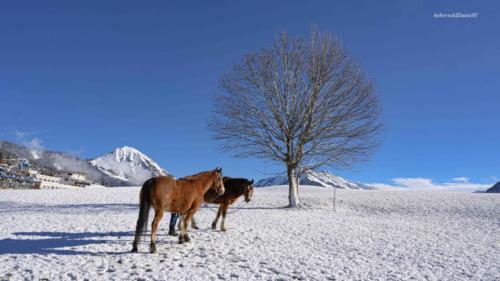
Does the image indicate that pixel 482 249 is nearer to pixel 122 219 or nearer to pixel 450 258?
pixel 450 258

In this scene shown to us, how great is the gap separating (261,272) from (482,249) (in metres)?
8.09

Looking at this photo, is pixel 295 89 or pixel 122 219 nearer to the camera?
pixel 122 219

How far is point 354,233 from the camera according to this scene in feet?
39.0

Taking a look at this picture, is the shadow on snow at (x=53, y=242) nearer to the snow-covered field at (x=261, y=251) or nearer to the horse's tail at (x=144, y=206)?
the snow-covered field at (x=261, y=251)

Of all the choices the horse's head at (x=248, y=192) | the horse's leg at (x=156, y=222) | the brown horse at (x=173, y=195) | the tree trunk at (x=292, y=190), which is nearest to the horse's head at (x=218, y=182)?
the brown horse at (x=173, y=195)

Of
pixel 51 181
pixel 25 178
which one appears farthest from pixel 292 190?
pixel 51 181

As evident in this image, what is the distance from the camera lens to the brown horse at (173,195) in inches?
296

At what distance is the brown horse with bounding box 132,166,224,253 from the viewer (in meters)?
7.53

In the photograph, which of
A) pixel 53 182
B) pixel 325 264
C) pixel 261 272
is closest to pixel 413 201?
pixel 325 264

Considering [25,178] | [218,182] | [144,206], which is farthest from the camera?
[25,178]

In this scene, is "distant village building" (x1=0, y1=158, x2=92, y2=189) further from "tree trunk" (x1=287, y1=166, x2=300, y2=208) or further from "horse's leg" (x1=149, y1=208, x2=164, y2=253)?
"horse's leg" (x1=149, y1=208, x2=164, y2=253)

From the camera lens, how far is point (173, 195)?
7.91 meters

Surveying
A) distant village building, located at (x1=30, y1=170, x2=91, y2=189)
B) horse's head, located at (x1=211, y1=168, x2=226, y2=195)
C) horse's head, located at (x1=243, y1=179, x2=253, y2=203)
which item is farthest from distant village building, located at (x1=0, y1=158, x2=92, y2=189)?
horse's head, located at (x1=211, y1=168, x2=226, y2=195)

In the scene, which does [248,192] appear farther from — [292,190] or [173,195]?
[292,190]
